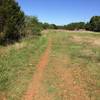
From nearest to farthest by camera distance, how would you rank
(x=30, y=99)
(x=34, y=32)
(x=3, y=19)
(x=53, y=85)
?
1. (x=30, y=99)
2. (x=53, y=85)
3. (x=3, y=19)
4. (x=34, y=32)

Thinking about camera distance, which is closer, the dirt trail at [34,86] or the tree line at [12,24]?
the dirt trail at [34,86]

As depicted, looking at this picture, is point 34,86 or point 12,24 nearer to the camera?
point 34,86

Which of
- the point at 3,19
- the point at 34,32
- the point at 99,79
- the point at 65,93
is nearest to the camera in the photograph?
the point at 65,93

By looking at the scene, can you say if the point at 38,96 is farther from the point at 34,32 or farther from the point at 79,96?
the point at 34,32

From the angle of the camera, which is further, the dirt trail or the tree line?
the tree line

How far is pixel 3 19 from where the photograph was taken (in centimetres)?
3136

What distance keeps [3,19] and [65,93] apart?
23632 mm

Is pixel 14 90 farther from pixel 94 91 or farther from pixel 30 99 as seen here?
pixel 94 91

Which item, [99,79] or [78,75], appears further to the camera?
[78,75]

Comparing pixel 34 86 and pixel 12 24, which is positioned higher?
→ pixel 12 24

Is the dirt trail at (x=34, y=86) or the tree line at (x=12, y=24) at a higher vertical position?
the tree line at (x=12, y=24)

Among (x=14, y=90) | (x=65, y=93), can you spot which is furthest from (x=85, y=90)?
(x=14, y=90)

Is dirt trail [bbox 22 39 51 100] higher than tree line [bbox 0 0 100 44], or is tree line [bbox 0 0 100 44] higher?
tree line [bbox 0 0 100 44]

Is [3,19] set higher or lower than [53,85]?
higher
